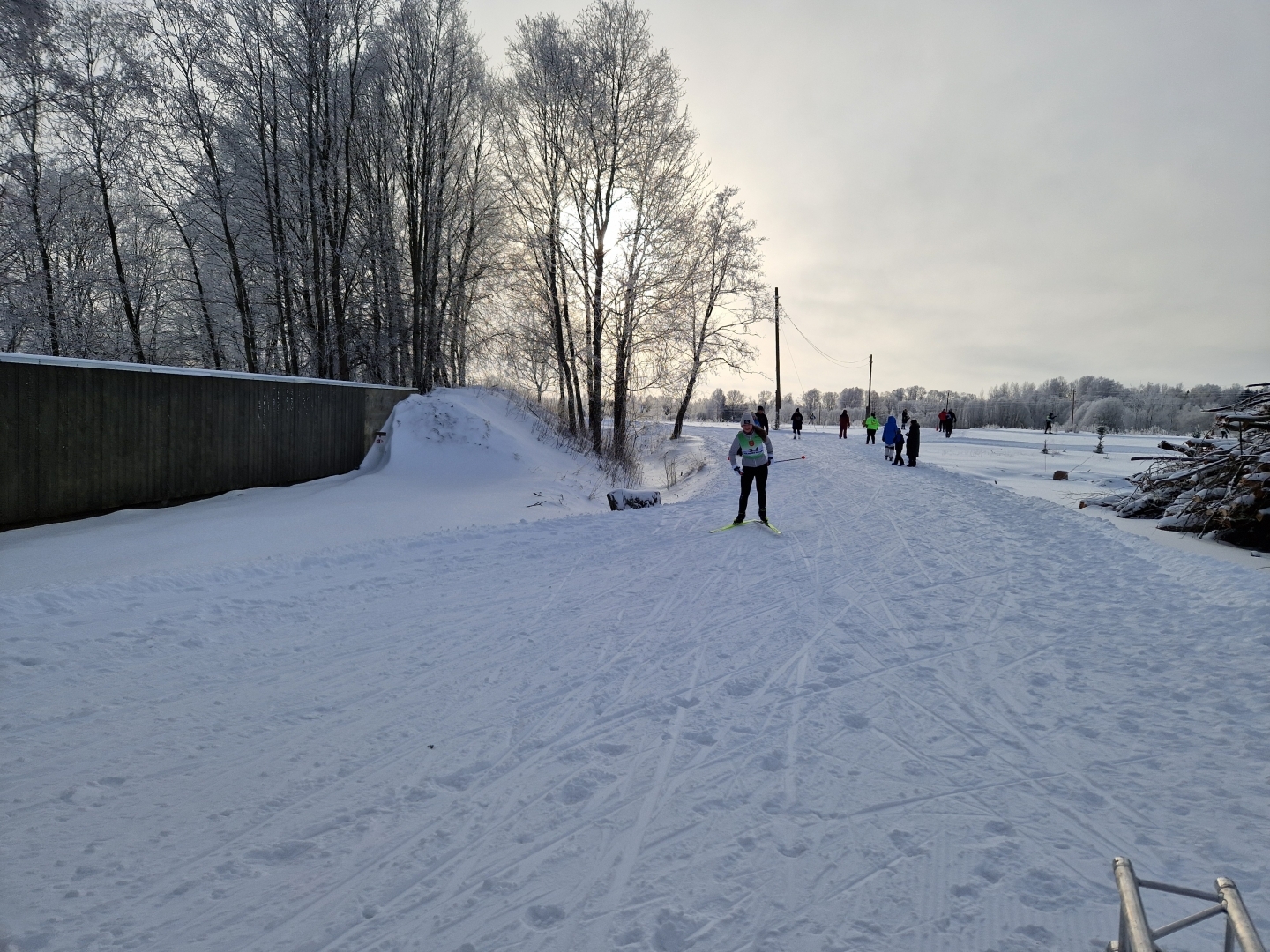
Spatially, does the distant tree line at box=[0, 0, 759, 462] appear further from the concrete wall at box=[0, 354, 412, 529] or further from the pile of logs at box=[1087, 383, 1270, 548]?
the pile of logs at box=[1087, 383, 1270, 548]

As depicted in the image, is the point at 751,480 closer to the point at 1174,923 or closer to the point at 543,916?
the point at 543,916

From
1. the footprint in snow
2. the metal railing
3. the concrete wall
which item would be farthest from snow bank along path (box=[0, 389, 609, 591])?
the metal railing

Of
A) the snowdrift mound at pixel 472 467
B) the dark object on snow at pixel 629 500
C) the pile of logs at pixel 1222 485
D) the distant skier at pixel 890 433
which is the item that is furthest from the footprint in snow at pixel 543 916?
the distant skier at pixel 890 433

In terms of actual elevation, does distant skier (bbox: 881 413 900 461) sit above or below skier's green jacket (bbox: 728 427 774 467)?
above

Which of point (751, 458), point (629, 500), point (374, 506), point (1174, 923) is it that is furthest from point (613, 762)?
point (629, 500)

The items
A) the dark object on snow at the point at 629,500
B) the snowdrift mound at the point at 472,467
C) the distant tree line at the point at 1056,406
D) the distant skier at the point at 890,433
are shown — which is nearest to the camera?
the snowdrift mound at the point at 472,467

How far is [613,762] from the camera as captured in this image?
3.60 metres

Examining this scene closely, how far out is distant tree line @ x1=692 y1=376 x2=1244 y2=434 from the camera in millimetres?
89250

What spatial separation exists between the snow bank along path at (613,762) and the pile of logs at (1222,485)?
3.09m

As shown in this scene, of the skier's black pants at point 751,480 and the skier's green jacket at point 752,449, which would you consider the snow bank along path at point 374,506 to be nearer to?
the skier's black pants at point 751,480

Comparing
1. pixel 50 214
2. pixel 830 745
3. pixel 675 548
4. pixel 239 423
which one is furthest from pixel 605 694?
pixel 50 214

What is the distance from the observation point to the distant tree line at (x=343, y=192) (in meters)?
15.6

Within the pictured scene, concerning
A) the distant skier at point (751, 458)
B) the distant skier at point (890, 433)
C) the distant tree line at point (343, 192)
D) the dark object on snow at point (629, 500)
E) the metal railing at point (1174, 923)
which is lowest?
the dark object on snow at point (629, 500)

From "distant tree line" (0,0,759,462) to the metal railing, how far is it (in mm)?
18601
